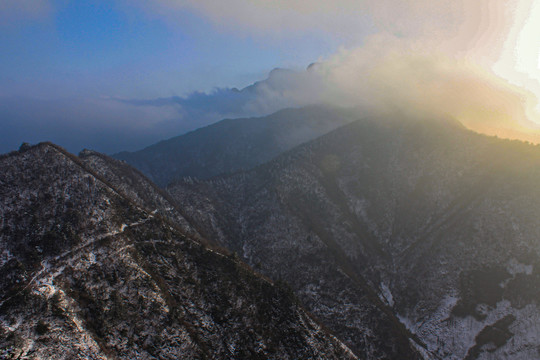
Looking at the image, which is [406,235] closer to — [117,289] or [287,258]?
[287,258]

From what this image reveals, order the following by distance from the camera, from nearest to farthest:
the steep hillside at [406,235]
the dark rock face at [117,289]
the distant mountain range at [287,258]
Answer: the dark rock face at [117,289] → the distant mountain range at [287,258] → the steep hillside at [406,235]

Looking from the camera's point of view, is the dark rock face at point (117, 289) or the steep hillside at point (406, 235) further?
the steep hillside at point (406, 235)

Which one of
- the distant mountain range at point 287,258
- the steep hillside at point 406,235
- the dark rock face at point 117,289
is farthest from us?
the steep hillside at point 406,235

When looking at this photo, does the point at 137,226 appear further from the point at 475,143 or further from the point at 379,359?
the point at 475,143

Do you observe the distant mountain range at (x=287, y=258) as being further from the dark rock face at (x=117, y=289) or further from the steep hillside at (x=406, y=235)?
the steep hillside at (x=406, y=235)

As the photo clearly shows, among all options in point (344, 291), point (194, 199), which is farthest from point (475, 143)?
point (194, 199)

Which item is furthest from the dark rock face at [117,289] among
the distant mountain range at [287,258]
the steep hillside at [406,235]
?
the steep hillside at [406,235]

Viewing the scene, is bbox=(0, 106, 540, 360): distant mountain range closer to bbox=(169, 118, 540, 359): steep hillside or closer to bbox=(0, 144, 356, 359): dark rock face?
bbox=(0, 144, 356, 359): dark rock face

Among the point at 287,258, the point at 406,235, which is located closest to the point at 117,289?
the point at 287,258
